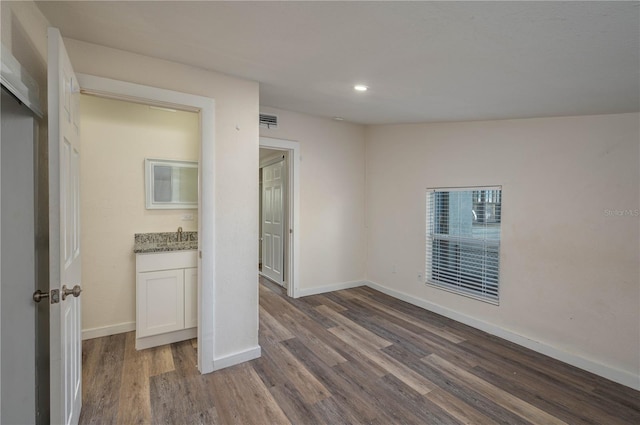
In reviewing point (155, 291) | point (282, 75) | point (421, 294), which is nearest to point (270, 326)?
point (155, 291)

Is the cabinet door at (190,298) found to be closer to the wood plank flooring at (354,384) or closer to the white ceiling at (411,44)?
the wood plank flooring at (354,384)

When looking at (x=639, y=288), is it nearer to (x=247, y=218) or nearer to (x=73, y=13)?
(x=247, y=218)

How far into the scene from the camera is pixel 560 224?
2.70 meters

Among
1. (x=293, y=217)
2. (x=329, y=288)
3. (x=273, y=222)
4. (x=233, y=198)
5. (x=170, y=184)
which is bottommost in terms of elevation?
(x=329, y=288)

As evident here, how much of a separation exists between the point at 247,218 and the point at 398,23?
1.80m

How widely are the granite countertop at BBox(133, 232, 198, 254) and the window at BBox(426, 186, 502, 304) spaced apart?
9.41ft

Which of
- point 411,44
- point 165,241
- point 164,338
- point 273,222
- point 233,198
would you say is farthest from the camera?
point 273,222

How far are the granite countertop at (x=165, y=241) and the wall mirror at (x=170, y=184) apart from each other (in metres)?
0.31

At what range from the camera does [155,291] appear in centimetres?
275

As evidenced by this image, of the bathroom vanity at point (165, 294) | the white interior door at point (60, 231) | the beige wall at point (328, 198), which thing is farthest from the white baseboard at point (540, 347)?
the white interior door at point (60, 231)

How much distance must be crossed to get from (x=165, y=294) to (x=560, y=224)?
3.72 metres

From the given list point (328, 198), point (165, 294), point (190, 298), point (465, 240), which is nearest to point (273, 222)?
point (328, 198)

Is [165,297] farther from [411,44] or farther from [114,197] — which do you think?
[411,44]

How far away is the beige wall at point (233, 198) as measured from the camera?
2.37 m
